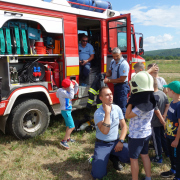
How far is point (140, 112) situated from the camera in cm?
246

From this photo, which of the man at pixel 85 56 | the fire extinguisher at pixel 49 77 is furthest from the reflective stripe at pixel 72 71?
the man at pixel 85 56

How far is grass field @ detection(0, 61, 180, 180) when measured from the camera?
2.99 m

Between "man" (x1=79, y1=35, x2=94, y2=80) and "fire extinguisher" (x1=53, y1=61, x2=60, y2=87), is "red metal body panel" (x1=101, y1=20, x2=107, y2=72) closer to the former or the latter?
"man" (x1=79, y1=35, x2=94, y2=80)

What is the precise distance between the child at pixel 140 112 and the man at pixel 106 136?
344mm

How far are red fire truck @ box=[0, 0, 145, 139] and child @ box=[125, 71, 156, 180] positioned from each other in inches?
91.2

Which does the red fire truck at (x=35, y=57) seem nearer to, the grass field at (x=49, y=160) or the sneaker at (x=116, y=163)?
the grass field at (x=49, y=160)

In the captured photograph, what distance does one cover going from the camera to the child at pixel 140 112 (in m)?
2.35

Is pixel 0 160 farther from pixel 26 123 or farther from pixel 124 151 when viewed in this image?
pixel 124 151

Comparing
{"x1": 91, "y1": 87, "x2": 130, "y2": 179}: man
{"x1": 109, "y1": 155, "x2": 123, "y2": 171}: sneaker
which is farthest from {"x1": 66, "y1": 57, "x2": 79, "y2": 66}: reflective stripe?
{"x1": 109, "y1": 155, "x2": 123, "y2": 171}: sneaker

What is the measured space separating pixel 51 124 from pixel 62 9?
274cm

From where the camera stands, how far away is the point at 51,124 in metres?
5.02

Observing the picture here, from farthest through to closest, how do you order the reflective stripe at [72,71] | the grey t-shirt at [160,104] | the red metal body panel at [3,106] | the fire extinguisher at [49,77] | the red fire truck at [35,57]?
the reflective stripe at [72,71]
the fire extinguisher at [49,77]
the red fire truck at [35,57]
the red metal body panel at [3,106]
the grey t-shirt at [160,104]

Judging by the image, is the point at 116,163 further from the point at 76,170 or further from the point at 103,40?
the point at 103,40

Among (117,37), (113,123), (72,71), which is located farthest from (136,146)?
(117,37)
